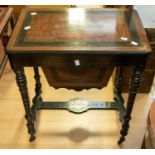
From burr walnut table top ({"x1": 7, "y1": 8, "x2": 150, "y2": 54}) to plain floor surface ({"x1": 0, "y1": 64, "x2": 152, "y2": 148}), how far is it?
85cm

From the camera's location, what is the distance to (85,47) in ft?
4.41

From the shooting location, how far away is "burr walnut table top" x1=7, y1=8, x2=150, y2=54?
1.35 metres

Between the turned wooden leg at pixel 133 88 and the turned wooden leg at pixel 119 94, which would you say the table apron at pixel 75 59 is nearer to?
the turned wooden leg at pixel 133 88

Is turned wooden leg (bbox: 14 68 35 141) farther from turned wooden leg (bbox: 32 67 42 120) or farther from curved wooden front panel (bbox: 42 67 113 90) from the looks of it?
curved wooden front panel (bbox: 42 67 113 90)

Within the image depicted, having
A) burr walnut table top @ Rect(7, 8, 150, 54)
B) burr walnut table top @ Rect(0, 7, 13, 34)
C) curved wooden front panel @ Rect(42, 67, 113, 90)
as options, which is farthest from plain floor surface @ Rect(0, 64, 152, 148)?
burr walnut table top @ Rect(7, 8, 150, 54)

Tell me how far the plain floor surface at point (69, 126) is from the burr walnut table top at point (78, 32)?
0.85m

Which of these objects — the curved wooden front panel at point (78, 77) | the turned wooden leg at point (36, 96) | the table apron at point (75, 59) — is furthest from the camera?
the turned wooden leg at point (36, 96)

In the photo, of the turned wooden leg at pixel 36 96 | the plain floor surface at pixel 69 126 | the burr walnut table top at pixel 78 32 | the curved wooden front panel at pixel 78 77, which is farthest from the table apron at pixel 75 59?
the plain floor surface at pixel 69 126

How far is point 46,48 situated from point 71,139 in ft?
2.83

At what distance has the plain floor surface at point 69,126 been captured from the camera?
1882 mm

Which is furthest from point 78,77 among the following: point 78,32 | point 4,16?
point 4,16

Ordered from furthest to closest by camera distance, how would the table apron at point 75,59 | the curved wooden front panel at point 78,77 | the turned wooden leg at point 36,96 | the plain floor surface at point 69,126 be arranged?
the turned wooden leg at point 36,96
the plain floor surface at point 69,126
the curved wooden front panel at point 78,77
the table apron at point 75,59
